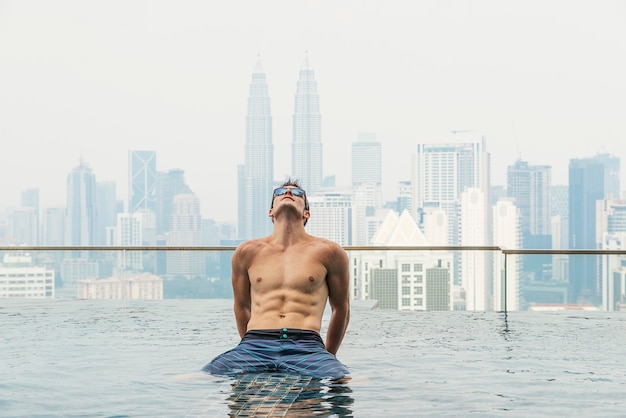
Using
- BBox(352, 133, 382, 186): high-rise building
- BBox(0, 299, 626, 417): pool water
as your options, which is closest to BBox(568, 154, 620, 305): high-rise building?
BBox(352, 133, 382, 186): high-rise building

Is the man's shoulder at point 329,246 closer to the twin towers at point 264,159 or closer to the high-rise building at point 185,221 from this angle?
the twin towers at point 264,159

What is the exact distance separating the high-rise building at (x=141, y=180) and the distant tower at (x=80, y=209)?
84.2 inches

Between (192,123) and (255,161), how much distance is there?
188 inches

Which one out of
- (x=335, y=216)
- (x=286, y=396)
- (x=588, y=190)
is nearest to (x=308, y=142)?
(x=588, y=190)

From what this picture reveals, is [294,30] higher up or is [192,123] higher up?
[294,30]

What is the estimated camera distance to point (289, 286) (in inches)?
168

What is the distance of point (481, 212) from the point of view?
5312cm

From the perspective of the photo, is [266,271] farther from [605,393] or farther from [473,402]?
[605,393]

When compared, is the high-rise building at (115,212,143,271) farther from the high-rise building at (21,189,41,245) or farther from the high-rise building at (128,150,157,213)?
the high-rise building at (21,189,41,245)

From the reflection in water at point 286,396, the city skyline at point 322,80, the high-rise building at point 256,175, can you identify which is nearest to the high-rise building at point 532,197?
the city skyline at point 322,80

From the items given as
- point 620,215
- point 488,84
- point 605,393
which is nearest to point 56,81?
point 488,84

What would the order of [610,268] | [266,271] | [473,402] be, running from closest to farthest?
[473,402] → [266,271] → [610,268]

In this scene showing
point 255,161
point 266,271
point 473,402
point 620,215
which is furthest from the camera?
point 255,161

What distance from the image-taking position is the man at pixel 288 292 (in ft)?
13.3
